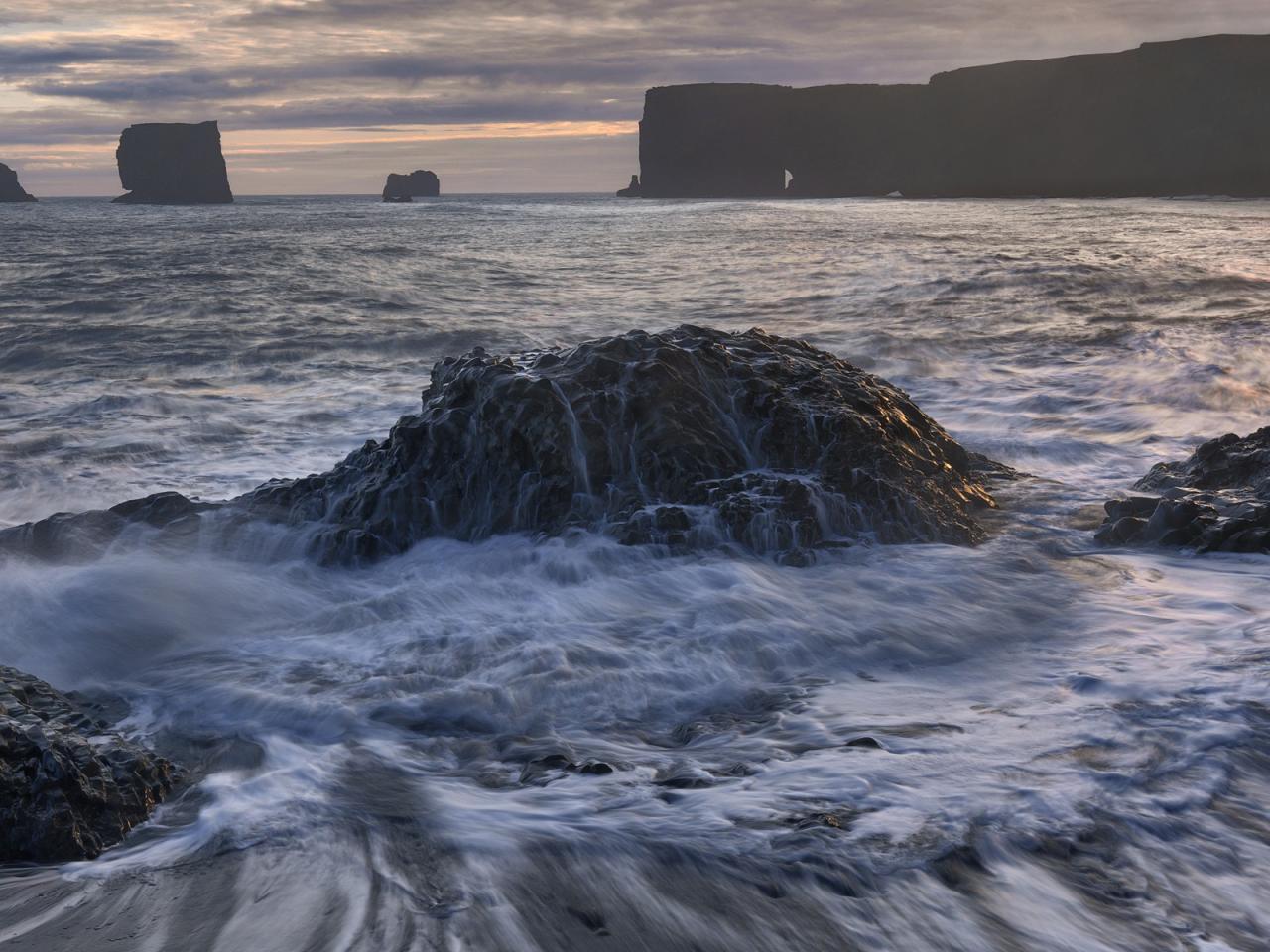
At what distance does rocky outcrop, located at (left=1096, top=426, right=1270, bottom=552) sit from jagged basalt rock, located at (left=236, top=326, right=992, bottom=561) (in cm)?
69

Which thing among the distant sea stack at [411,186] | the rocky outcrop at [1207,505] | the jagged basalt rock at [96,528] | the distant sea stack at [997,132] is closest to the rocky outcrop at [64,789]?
the jagged basalt rock at [96,528]

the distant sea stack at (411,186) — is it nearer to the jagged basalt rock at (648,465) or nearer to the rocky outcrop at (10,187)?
the rocky outcrop at (10,187)

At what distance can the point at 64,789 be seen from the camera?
8.56 feet

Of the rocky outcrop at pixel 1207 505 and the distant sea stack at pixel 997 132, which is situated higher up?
the distant sea stack at pixel 997 132

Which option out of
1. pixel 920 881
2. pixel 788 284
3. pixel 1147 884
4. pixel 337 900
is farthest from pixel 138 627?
pixel 788 284

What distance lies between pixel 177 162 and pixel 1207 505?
113 metres

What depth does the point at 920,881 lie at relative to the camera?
2.40m

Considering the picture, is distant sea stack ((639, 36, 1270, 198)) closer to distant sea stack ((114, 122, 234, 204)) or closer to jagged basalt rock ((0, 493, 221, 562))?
distant sea stack ((114, 122, 234, 204))

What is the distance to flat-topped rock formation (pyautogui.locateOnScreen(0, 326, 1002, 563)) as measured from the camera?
493 centimetres

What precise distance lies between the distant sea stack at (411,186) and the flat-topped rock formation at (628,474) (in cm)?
10668

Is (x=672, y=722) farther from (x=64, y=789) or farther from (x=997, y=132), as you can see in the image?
(x=997, y=132)

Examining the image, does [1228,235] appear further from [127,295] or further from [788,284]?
[127,295]

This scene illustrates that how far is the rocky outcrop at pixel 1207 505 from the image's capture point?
4723mm

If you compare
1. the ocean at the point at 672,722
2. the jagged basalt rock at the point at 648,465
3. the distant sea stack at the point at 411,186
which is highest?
the distant sea stack at the point at 411,186
